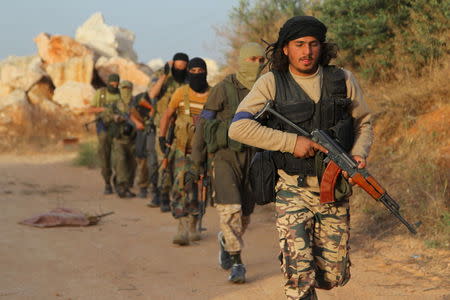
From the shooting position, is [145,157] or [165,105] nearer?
[165,105]

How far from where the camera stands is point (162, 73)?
9711 millimetres

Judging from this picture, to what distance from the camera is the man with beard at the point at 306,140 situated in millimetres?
4016

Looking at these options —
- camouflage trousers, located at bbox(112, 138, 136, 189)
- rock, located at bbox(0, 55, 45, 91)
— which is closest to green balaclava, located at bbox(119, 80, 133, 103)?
camouflage trousers, located at bbox(112, 138, 136, 189)

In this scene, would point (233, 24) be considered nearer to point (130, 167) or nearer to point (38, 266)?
point (130, 167)

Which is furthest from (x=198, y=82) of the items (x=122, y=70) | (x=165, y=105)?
(x=122, y=70)

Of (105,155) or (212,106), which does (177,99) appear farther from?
(105,155)

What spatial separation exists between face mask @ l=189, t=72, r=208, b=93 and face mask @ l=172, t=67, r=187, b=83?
6.61 ft

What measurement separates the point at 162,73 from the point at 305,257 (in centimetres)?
610

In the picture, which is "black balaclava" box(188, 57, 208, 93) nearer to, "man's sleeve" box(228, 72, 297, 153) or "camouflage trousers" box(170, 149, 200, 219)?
"camouflage trousers" box(170, 149, 200, 219)

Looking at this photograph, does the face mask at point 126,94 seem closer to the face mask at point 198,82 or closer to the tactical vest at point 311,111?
the face mask at point 198,82

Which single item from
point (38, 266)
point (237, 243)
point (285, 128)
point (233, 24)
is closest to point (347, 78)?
point (285, 128)

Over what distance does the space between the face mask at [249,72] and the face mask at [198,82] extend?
1.37 metres

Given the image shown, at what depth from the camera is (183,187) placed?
7.42m

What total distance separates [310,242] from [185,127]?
363 centimetres
